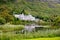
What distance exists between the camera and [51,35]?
5.20 m

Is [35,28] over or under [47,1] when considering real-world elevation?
under

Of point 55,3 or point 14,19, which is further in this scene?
point 55,3

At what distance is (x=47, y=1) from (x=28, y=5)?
537 mm

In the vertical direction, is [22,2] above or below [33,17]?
above

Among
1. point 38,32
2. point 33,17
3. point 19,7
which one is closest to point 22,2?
point 19,7

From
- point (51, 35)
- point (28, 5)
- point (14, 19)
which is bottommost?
point (51, 35)

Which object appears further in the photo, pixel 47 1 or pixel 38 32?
pixel 47 1

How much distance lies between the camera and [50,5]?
18.1ft

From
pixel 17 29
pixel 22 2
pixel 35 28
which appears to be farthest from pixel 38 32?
pixel 22 2

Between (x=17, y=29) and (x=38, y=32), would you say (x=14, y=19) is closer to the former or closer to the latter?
(x=17, y=29)

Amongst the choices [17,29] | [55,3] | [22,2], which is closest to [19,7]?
[22,2]

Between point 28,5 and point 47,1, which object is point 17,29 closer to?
point 28,5

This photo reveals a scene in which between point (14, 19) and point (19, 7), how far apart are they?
354 mm

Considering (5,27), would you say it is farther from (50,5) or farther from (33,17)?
(50,5)
